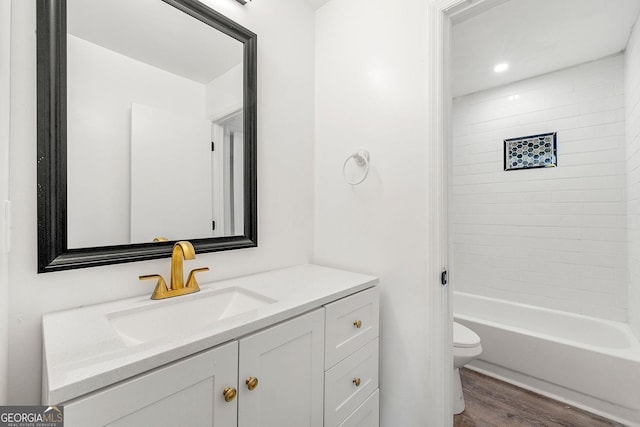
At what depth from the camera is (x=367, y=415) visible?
3.94 feet

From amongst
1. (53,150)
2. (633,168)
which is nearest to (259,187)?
(53,150)

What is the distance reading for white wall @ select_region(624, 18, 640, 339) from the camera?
178 cm

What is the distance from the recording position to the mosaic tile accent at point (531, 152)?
243 cm

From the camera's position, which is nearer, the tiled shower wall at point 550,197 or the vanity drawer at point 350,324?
the vanity drawer at point 350,324

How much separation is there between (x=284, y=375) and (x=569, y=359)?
6.83 feet

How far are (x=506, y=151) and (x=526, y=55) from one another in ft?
2.79

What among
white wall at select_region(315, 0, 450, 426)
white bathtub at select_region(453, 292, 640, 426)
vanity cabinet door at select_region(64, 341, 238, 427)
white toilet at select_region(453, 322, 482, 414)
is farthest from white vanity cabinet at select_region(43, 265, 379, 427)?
white bathtub at select_region(453, 292, 640, 426)

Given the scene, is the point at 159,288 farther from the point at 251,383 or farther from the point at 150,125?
the point at 150,125

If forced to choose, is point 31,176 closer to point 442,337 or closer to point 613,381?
point 442,337

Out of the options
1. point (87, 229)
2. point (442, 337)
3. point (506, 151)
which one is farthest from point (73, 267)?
point (506, 151)

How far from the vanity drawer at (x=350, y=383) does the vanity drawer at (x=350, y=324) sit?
1.4 inches

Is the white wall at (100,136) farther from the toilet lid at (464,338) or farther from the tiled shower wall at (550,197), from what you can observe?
the tiled shower wall at (550,197)

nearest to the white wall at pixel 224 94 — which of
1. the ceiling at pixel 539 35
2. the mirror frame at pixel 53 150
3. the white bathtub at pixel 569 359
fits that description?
the mirror frame at pixel 53 150

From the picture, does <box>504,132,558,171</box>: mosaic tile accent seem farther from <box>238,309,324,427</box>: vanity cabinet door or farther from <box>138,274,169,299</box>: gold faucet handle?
<box>138,274,169,299</box>: gold faucet handle
